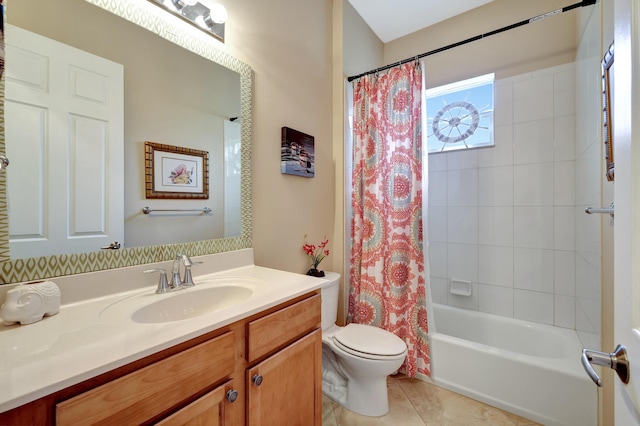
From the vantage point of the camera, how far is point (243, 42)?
145 cm

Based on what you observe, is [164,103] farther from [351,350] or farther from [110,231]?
[351,350]

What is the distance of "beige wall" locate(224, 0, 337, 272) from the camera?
5.00 ft

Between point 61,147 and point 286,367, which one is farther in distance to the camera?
point 286,367

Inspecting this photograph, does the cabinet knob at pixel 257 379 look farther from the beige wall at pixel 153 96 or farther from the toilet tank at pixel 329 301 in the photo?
the toilet tank at pixel 329 301

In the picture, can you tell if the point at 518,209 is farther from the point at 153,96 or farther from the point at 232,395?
the point at 153,96

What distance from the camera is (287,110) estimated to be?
1.73 metres

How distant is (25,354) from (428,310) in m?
1.91

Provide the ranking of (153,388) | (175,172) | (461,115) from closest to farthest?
(153,388) < (175,172) < (461,115)

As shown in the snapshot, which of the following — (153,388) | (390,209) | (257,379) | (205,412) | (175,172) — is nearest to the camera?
(153,388)

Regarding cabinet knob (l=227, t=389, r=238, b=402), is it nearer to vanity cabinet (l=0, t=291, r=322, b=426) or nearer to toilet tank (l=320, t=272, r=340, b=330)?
vanity cabinet (l=0, t=291, r=322, b=426)

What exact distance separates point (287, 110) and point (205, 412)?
5.23ft

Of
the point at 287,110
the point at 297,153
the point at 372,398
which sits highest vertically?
the point at 287,110

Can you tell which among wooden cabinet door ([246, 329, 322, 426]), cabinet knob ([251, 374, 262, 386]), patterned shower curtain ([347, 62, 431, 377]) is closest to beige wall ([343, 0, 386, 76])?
patterned shower curtain ([347, 62, 431, 377])

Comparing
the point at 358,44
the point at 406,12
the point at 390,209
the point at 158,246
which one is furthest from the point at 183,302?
the point at 406,12
